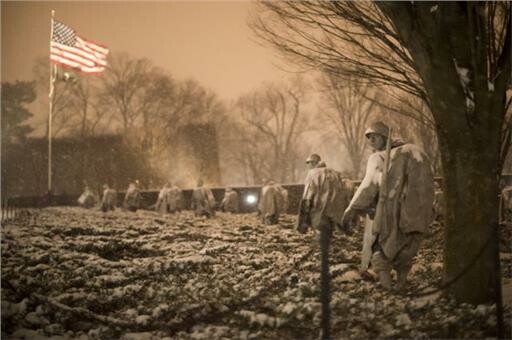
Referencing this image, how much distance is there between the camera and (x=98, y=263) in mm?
9055

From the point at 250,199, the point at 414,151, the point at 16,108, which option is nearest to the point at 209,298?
the point at 414,151

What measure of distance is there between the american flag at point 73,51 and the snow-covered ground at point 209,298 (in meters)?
13.9

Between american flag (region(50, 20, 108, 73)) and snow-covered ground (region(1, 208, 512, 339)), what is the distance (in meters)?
13.9

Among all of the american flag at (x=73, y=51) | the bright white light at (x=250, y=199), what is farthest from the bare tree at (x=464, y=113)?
the bright white light at (x=250, y=199)

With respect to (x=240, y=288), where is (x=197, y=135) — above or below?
above

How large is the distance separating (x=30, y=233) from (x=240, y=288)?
360 inches

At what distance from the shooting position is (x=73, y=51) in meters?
22.5

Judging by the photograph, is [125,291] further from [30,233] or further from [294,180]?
[294,180]

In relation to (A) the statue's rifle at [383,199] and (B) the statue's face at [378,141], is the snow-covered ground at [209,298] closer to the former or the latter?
(A) the statue's rifle at [383,199]

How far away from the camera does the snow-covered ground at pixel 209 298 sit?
17.7ft

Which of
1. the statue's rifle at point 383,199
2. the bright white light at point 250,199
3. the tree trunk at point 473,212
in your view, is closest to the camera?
the tree trunk at point 473,212

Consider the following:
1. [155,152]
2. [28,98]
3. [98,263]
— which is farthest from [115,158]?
[98,263]

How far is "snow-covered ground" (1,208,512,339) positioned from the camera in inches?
212

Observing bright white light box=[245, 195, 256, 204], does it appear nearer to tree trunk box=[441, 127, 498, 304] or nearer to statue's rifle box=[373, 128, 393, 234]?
statue's rifle box=[373, 128, 393, 234]
